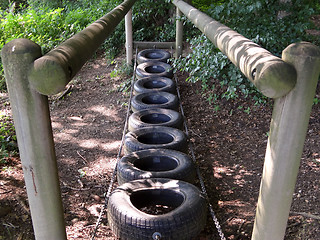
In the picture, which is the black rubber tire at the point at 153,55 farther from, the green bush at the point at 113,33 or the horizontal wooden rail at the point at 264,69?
the horizontal wooden rail at the point at 264,69

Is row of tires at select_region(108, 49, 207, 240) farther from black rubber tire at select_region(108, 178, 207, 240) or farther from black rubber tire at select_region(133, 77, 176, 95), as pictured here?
black rubber tire at select_region(133, 77, 176, 95)

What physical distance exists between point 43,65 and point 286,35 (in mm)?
4063

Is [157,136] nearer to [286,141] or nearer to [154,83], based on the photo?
[154,83]

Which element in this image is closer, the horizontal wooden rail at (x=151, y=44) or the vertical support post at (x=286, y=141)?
the vertical support post at (x=286, y=141)

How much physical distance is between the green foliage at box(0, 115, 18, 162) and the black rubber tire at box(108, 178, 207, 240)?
2205mm

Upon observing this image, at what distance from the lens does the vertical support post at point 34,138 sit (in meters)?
1.39

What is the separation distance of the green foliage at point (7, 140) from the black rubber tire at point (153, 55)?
281 centimetres

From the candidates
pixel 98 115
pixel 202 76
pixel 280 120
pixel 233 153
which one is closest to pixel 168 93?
pixel 202 76

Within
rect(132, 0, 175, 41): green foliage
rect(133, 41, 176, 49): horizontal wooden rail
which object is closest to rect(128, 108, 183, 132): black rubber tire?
rect(133, 41, 176, 49): horizontal wooden rail

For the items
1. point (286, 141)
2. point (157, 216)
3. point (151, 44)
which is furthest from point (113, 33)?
point (286, 141)

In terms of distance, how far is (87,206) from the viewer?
341 cm

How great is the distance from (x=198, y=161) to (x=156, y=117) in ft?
2.49

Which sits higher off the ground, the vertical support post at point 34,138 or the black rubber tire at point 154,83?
the black rubber tire at point 154,83

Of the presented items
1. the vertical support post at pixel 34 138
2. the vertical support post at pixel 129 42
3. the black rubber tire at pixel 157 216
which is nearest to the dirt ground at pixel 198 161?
the black rubber tire at pixel 157 216
